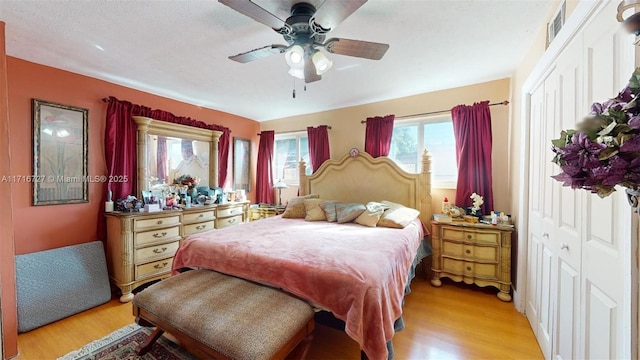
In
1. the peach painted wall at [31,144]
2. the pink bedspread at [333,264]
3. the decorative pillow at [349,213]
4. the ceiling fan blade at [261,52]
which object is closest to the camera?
the pink bedspread at [333,264]

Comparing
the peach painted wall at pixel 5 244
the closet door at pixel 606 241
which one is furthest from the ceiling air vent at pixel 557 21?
the peach painted wall at pixel 5 244

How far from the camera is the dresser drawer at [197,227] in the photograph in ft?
10.9

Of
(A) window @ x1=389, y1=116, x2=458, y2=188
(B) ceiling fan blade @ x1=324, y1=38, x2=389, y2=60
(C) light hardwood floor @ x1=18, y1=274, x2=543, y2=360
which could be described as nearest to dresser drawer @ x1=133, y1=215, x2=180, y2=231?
(C) light hardwood floor @ x1=18, y1=274, x2=543, y2=360

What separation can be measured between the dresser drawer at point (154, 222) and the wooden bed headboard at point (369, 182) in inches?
78.8

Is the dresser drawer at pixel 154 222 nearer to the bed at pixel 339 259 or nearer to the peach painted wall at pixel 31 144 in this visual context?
the peach painted wall at pixel 31 144

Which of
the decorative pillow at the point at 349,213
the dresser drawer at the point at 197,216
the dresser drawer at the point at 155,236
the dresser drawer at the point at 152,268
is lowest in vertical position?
the dresser drawer at the point at 152,268

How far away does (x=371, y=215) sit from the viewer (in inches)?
114

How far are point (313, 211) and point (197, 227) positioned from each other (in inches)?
67.6

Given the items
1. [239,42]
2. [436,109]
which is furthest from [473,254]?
[239,42]

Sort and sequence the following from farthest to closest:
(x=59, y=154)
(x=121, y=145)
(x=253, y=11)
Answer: (x=121, y=145) < (x=59, y=154) < (x=253, y=11)

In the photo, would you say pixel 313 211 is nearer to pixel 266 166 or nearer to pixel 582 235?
pixel 266 166

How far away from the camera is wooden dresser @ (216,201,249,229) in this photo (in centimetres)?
377

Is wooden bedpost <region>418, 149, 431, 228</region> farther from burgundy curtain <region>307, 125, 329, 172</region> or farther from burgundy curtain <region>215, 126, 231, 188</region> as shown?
burgundy curtain <region>215, 126, 231, 188</region>

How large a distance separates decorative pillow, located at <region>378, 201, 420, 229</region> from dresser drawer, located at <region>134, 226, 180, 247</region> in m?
2.68
